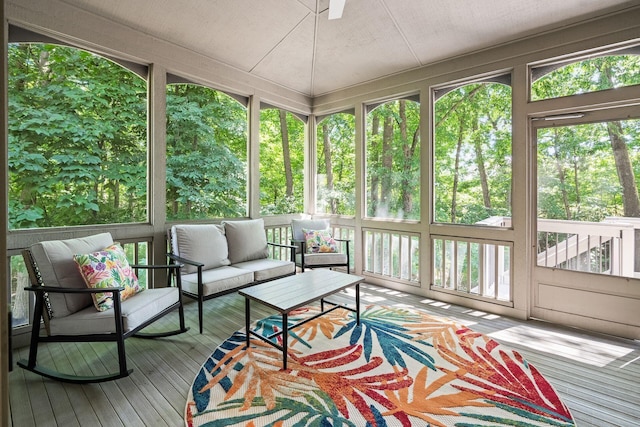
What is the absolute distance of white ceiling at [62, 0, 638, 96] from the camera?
3.15 m

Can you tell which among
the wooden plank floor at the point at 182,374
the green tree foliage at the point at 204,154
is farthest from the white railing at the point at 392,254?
the green tree foliage at the point at 204,154

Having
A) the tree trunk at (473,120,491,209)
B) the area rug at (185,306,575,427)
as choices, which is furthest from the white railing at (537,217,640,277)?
the area rug at (185,306,575,427)

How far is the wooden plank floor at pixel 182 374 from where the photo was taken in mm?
2018

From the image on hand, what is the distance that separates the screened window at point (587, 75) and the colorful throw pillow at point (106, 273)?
424 cm

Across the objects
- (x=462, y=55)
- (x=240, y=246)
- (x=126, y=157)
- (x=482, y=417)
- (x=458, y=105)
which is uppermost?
(x=462, y=55)

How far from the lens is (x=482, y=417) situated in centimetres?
198

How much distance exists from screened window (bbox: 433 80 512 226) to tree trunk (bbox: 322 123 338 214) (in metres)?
1.71

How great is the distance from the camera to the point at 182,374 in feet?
7.98

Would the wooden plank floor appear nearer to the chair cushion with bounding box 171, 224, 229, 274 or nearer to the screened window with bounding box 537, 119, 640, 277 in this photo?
the chair cushion with bounding box 171, 224, 229, 274

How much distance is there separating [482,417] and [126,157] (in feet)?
15.3

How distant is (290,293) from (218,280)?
2.83ft

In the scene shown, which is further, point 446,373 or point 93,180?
point 93,180

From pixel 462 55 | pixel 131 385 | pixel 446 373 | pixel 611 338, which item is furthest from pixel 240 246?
pixel 611 338

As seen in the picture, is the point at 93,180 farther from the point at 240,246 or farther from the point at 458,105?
the point at 458,105
